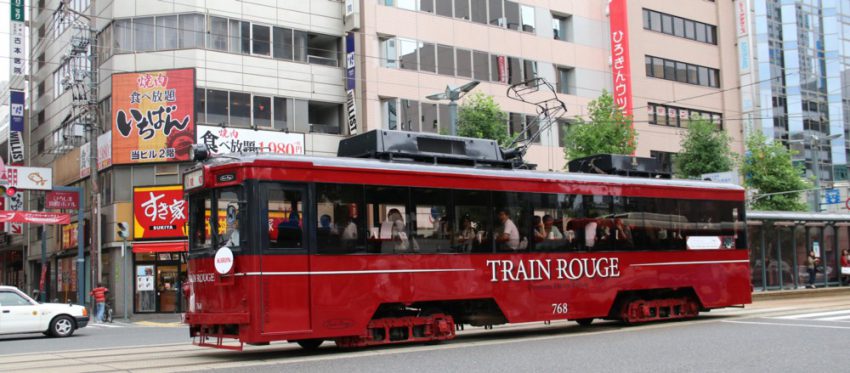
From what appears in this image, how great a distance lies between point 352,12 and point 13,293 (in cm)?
1898

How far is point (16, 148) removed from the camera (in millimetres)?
45000

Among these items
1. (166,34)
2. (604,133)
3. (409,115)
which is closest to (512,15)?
(409,115)

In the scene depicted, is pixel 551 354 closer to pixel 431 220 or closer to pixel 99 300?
pixel 431 220

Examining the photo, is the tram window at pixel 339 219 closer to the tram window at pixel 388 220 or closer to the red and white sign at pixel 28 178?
the tram window at pixel 388 220

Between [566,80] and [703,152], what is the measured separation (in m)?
7.90

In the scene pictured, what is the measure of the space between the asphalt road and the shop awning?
16194 millimetres

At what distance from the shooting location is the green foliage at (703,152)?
38312 millimetres

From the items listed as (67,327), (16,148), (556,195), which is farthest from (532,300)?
(16,148)

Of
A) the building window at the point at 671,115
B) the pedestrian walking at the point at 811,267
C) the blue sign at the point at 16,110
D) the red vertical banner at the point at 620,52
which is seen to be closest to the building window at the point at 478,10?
the red vertical banner at the point at 620,52

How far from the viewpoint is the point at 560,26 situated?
42500mm

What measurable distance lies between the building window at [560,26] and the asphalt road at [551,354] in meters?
27.8

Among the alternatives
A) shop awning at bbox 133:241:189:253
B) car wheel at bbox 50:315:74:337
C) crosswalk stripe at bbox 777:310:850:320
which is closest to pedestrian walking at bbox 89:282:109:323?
shop awning at bbox 133:241:189:253

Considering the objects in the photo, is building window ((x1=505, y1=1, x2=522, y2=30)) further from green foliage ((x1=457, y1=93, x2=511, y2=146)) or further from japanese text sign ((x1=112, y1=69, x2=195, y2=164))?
japanese text sign ((x1=112, y1=69, x2=195, y2=164))

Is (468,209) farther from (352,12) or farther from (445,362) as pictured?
(352,12)
